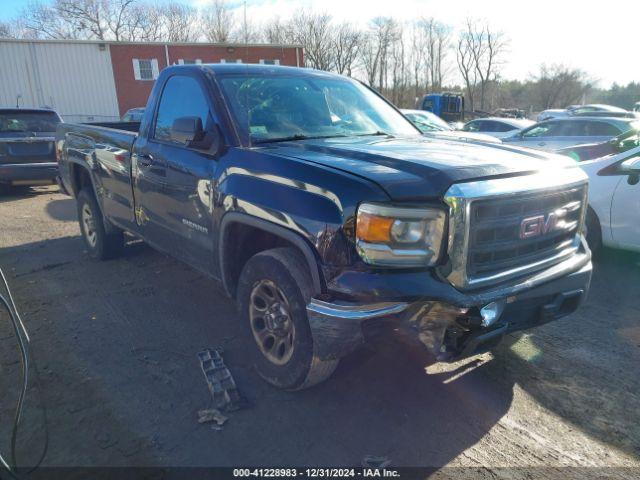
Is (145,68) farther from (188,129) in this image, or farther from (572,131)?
(188,129)

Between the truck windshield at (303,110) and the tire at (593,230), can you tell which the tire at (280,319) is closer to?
the truck windshield at (303,110)

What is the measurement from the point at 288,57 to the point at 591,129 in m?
24.6

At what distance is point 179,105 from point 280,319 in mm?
2003

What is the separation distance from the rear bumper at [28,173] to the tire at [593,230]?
9.39 m

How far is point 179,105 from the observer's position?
3.82m

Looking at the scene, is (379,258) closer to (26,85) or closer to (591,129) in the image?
(591,129)

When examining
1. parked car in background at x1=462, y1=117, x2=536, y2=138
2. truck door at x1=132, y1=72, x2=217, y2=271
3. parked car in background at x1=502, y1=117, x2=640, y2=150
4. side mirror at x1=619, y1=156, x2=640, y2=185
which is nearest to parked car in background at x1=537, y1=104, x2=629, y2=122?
parked car in background at x1=462, y1=117, x2=536, y2=138

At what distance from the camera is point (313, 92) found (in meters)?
3.78

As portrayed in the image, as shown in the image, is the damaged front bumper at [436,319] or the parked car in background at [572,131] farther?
the parked car in background at [572,131]

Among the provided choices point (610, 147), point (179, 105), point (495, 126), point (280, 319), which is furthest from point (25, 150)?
point (495, 126)

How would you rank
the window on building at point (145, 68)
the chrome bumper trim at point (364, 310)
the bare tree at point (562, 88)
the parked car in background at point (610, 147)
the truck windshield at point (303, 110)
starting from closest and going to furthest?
the chrome bumper trim at point (364, 310) < the truck windshield at point (303, 110) < the parked car in background at point (610, 147) < the window on building at point (145, 68) < the bare tree at point (562, 88)

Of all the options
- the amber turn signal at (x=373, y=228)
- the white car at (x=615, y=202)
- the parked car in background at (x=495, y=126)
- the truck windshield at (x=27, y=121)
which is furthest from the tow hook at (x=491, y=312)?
the parked car in background at (x=495, y=126)

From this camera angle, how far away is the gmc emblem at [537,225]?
2.62m

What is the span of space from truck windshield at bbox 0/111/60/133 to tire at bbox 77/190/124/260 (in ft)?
17.5
